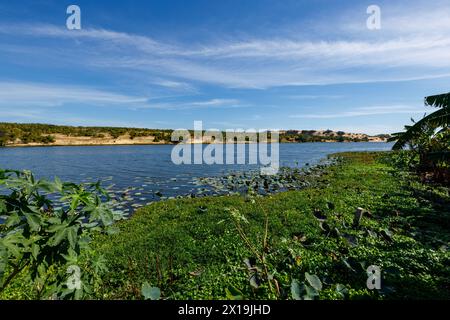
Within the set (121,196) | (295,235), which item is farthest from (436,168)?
(121,196)

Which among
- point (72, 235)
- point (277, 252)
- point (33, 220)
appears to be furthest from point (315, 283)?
point (33, 220)

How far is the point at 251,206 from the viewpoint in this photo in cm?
1638

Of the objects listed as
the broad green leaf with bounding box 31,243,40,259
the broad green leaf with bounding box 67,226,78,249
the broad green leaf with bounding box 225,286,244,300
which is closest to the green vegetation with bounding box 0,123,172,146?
the broad green leaf with bounding box 31,243,40,259

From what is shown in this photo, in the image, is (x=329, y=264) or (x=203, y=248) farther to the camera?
(x=203, y=248)

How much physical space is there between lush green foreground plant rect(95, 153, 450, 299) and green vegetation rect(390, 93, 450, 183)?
12.0 feet

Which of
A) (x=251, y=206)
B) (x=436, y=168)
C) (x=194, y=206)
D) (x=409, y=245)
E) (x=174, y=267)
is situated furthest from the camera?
(x=436, y=168)

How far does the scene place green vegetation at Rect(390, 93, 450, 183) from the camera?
14.6 m

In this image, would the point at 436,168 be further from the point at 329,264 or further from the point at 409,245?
the point at 329,264

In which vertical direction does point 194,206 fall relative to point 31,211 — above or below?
below

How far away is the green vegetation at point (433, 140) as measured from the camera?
47.9ft

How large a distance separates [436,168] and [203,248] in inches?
974

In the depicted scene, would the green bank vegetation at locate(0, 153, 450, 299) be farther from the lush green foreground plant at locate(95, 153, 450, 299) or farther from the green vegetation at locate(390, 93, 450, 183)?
the green vegetation at locate(390, 93, 450, 183)

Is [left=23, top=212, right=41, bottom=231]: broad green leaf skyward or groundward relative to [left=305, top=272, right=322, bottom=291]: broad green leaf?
skyward

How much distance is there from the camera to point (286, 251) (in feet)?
31.2
